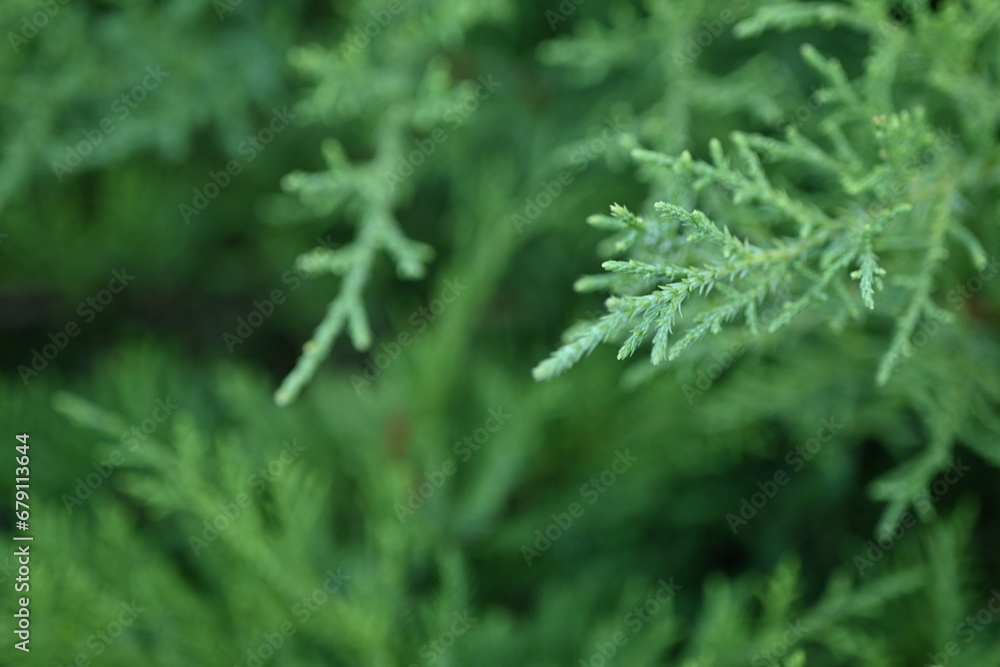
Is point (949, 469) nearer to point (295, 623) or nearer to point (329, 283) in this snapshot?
point (295, 623)

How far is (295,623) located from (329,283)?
157cm

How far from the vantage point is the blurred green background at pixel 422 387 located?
1979 mm

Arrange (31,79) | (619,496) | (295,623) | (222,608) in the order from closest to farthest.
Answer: (295,623)
(222,608)
(619,496)
(31,79)

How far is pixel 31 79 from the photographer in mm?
2609

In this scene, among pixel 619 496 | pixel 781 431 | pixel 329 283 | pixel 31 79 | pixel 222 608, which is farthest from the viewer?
pixel 329 283

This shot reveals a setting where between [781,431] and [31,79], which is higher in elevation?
[31,79]

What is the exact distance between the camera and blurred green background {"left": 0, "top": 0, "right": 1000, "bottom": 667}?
198 centimetres

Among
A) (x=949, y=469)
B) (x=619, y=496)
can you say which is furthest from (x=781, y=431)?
(x=619, y=496)

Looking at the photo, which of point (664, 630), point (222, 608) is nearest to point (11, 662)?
point (222, 608)

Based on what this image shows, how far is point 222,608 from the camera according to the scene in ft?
7.31

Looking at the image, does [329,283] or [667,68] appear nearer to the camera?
[667,68]

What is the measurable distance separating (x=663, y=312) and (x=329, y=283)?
7.50ft

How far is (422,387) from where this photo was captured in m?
2.37

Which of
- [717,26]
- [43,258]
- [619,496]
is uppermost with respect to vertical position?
[43,258]
